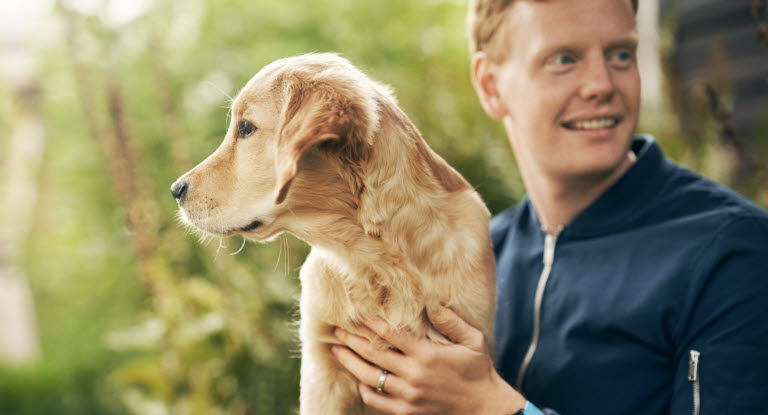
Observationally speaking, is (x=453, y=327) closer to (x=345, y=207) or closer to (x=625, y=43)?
(x=345, y=207)

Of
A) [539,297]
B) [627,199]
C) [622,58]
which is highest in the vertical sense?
[622,58]

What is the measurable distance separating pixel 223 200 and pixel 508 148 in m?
2.55

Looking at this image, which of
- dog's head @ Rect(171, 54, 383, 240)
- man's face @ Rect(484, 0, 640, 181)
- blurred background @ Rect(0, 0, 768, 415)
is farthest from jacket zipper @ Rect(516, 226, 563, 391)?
blurred background @ Rect(0, 0, 768, 415)

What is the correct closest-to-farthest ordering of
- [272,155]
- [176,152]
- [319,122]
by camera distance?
[319,122]
[272,155]
[176,152]

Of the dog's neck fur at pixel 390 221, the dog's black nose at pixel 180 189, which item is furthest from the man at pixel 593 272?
the dog's black nose at pixel 180 189

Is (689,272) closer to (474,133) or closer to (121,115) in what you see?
(474,133)

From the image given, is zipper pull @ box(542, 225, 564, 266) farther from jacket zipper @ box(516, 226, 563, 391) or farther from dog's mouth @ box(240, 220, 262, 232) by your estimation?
dog's mouth @ box(240, 220, 262, 232)

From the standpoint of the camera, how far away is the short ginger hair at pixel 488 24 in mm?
1654

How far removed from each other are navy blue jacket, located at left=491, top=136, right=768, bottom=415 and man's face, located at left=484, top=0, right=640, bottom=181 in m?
→ 0.16

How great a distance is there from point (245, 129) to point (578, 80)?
85 centimetres

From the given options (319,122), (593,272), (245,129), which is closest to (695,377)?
(593,272)

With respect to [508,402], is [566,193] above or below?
above

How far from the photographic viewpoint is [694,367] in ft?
4.37

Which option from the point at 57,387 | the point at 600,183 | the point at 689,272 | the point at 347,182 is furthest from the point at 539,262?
the point at 57,387
